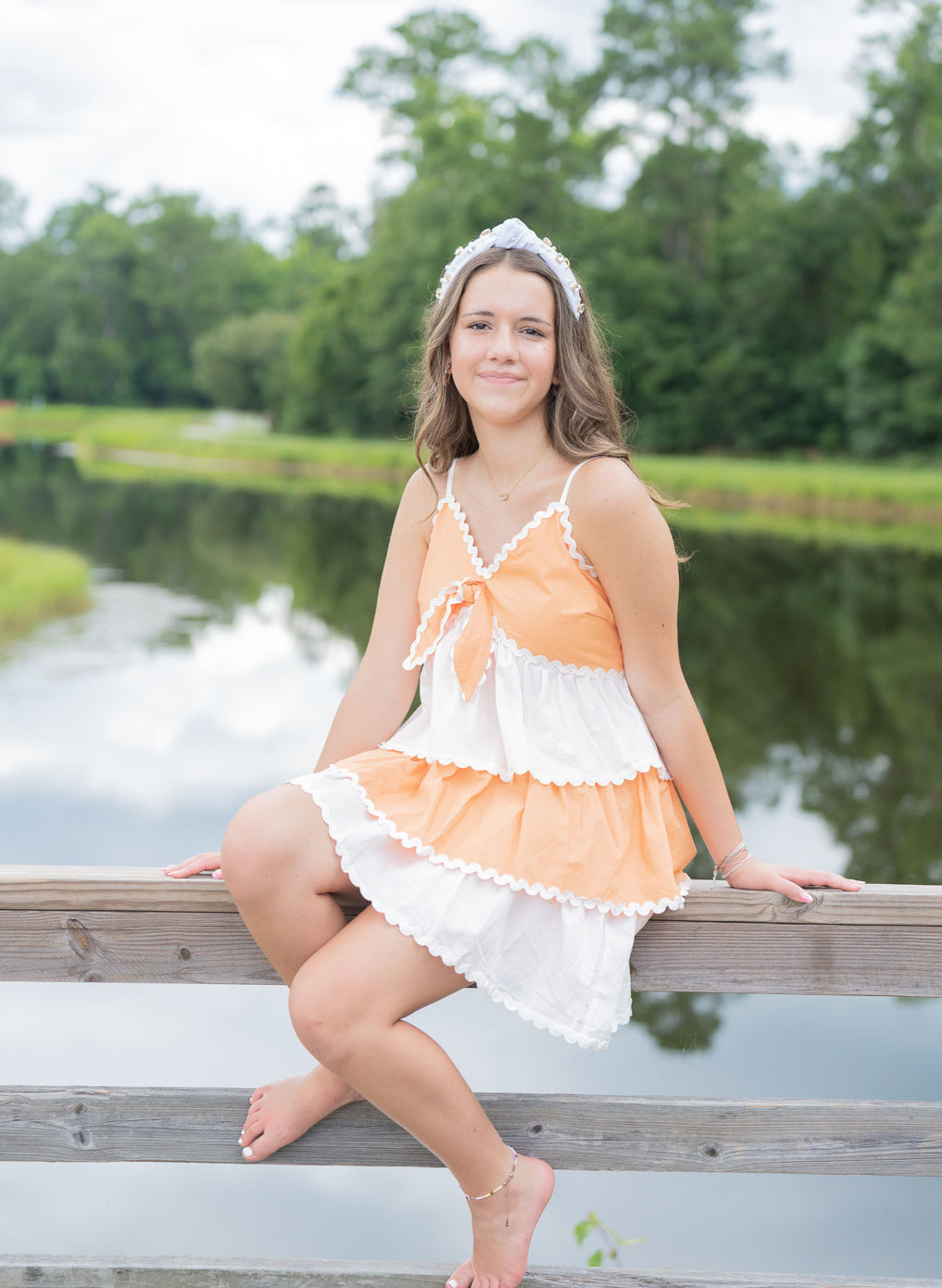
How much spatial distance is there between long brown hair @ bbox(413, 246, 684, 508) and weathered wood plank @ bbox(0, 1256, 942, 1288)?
3.29ft

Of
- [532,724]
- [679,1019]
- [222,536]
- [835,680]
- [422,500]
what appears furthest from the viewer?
[222,536]

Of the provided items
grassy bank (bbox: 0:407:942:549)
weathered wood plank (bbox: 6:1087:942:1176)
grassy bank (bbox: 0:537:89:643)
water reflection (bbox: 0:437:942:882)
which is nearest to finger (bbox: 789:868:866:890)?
weathered wood plank (bbox: 6:1087:942:1176)

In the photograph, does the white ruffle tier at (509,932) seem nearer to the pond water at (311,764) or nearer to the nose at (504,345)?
the nose at (504,345)

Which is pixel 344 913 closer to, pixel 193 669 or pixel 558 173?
pixel 193 669

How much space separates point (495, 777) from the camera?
1.63 m

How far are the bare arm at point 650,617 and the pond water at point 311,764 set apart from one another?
108 centimetres

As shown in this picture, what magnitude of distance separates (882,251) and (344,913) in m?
31.4

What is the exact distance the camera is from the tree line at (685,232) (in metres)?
28.4

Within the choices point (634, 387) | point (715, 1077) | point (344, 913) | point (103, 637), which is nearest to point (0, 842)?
point (715, 1077)

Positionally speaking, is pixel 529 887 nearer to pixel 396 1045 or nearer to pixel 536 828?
pixel 536 828

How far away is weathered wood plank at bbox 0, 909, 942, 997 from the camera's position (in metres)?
1.53

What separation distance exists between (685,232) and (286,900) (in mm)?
35507

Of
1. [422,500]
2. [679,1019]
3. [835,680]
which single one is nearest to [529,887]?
[422,500]

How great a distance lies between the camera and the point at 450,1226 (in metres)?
4.08
